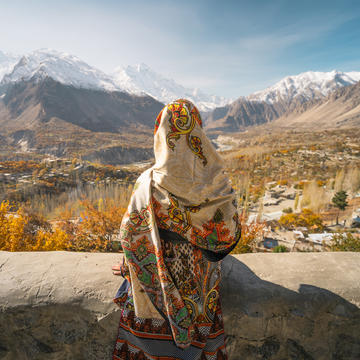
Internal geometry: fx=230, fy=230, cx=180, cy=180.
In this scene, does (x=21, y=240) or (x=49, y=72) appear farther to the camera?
(x=49, y=72)

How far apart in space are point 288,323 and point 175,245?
949 millimetres

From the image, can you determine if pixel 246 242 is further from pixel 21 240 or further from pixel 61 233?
pixel 21 240

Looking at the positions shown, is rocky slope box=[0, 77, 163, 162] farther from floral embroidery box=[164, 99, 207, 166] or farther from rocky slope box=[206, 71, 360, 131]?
rocky slope box=[206, 71, 360, 131]

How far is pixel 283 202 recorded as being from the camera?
30.6 feet

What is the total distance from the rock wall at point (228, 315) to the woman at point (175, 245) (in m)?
0.23

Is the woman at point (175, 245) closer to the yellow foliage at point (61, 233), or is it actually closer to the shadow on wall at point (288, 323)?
the shadow on wall at point (288, 323)

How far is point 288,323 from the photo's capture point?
1.50 m

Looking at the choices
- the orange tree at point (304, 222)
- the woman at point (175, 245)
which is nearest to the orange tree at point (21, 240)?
the woman at point (175, 245)

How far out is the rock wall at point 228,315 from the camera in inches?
57.0

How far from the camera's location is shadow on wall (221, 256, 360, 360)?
4.83 feet

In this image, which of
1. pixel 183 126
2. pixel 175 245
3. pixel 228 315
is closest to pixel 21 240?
pixel 175 245

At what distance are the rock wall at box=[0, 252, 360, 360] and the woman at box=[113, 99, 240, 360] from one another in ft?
0.77

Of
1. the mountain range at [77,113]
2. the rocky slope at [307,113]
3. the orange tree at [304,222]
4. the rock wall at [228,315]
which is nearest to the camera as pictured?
the rock wall at [228,315]

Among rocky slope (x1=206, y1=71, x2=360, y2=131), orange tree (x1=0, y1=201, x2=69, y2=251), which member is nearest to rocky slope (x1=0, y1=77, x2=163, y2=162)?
orange tree (x1=0, y1=201, x2=69, y2=251)
